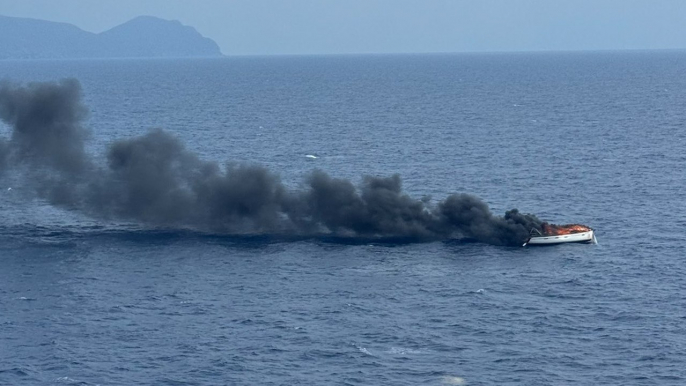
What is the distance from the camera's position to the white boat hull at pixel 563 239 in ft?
403

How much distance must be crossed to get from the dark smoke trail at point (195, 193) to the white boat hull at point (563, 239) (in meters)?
1.42

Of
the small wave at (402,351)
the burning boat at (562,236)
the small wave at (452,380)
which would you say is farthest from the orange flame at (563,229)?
the small wave at (452,380)

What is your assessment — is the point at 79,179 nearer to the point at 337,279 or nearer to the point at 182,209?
the point at 182,209

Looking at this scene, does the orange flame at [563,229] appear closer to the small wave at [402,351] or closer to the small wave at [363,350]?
the small wave at [402,351]

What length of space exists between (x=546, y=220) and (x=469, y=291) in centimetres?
3177

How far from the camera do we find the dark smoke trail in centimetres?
12888

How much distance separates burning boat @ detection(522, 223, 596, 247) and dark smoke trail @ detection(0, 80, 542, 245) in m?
1.04

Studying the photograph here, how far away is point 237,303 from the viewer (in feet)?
340

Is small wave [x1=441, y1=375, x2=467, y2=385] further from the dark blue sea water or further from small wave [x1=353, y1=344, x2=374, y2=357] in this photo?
small wave [x1=353, y1=344, x2=374, y2=357]

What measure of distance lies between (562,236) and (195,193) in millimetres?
50315

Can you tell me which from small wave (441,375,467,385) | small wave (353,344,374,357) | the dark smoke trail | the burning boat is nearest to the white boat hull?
the burning boat

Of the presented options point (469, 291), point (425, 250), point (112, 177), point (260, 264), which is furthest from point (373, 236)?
point (112, 177)

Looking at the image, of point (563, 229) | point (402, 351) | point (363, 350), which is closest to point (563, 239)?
point (563, 229)

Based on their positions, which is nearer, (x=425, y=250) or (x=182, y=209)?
(x=425, y=250)
